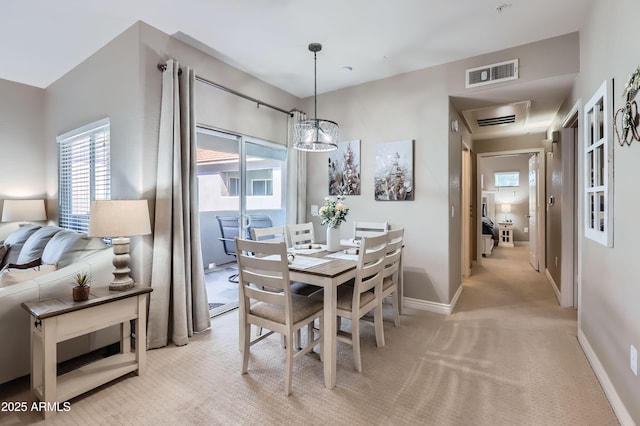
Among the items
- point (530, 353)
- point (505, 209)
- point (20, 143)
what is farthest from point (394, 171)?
point (505, 209)

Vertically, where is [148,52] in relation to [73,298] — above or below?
above

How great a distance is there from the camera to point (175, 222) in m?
2.70

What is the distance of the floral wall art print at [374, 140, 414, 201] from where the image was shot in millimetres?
3637

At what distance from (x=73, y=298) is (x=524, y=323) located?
3.84m

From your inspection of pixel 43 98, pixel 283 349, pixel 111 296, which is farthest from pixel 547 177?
pixel 43 98

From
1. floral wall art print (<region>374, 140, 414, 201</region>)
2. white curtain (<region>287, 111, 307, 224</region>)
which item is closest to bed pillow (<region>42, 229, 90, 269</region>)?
white curtain (<region>287, 111, 307, 224</region>)

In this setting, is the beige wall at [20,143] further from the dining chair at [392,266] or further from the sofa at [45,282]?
the dining chair at [392,266]

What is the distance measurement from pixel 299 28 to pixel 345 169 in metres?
1.78

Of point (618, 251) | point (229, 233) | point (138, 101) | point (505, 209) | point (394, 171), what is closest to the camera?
point (618, 251)

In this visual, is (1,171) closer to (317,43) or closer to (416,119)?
(317,43)

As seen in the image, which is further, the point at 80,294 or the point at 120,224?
the point at 120,224

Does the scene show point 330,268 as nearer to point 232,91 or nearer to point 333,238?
point 333,238

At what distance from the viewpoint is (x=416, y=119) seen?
11.8 feet

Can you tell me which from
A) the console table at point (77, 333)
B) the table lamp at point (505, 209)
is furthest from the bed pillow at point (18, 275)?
the table lamp at point (505, 209)
